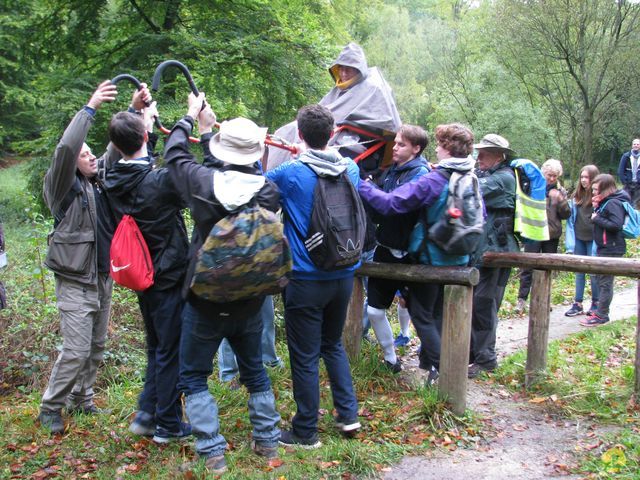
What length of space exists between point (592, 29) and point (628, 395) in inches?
600

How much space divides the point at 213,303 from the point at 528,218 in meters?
3.52

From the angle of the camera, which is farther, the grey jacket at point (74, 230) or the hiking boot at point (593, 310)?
the hiking boot at point (593, 310)

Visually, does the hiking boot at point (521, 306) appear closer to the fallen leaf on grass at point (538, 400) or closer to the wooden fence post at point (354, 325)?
the fallen leaf on grass at point (538, 400)

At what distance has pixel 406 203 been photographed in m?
4.61

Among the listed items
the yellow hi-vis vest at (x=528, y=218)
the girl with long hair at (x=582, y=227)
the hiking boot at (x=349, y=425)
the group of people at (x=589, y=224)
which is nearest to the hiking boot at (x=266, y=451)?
the hiking boot at (x=349, y=425)

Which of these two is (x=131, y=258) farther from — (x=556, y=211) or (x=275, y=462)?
(x=556, y=211)

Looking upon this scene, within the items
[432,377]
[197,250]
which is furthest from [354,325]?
[197,250]

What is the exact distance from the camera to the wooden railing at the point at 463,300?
4676 mm

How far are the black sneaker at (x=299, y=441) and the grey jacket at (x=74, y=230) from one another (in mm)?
1789

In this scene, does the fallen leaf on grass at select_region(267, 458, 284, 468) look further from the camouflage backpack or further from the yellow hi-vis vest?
the yellow hi-vis vest

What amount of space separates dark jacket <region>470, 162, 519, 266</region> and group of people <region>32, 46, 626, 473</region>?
1024mm

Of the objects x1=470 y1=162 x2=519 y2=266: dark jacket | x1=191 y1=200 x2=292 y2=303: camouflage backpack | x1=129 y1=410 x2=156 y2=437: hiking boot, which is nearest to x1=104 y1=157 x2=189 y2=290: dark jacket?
x1=191 y1=200 x2=292 y2=303: camouflage backpack

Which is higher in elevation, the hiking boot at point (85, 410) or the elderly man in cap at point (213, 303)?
the elderly man in cap at point (213, 303)

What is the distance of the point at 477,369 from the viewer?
593 centimetres
